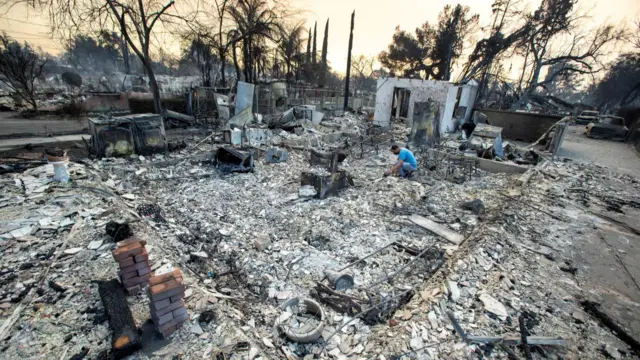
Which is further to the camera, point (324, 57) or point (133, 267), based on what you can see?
point (324, 57)

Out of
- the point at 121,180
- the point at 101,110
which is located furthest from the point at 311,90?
the point at 121,180

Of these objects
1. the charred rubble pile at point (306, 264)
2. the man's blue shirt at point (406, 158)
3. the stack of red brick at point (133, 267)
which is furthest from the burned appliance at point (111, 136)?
the man's blue shirt at point (406, 158)

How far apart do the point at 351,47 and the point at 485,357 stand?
71.8 ft

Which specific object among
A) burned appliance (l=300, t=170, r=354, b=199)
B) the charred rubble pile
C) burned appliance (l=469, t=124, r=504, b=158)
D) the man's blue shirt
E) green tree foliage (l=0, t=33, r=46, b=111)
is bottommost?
the charred rubble pile

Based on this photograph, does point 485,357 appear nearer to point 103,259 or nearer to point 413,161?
point 103,259

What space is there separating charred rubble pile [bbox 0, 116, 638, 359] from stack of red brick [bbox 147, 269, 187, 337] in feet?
0.35

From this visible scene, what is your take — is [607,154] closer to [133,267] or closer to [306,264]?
[306,264]

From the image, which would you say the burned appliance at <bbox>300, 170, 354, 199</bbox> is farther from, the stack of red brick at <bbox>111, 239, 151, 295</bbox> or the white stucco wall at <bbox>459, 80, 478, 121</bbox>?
the white stucco wall at <bbox>459, 80, 478, 121</bbox>

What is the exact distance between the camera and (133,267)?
287 cm

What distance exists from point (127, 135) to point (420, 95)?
1436 centimetres

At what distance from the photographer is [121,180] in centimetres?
632

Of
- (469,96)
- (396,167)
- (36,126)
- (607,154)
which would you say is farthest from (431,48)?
(36,126)

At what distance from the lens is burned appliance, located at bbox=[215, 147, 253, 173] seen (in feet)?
24.3

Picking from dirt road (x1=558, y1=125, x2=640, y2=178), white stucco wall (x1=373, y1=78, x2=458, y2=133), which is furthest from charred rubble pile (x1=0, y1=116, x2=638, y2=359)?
white stucco wall (x1=373, y1=78, x2=458, y2=133)
